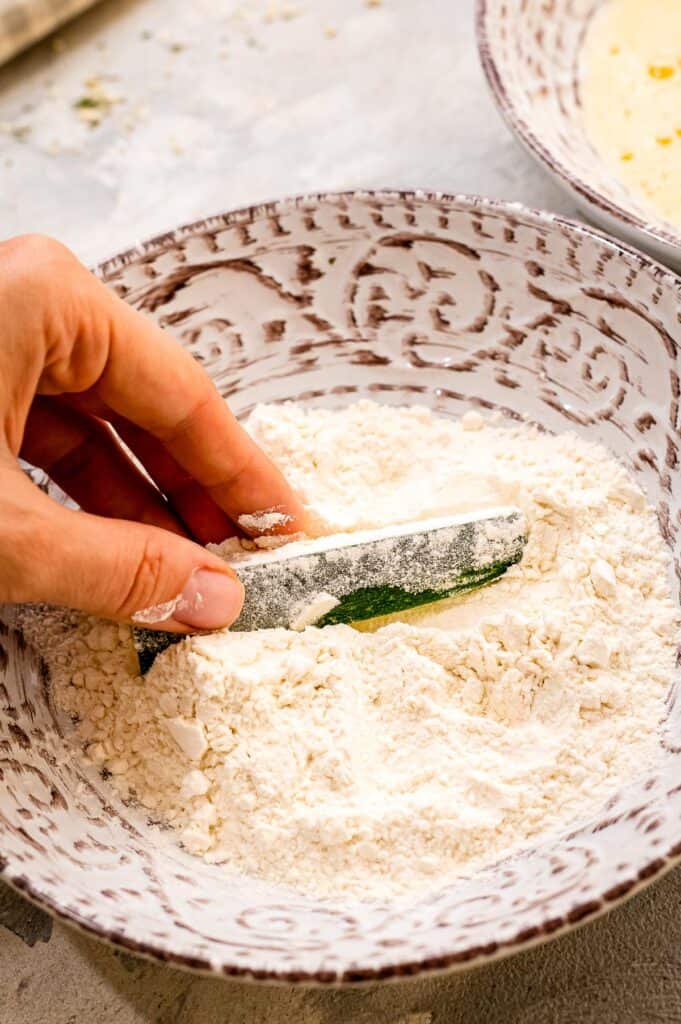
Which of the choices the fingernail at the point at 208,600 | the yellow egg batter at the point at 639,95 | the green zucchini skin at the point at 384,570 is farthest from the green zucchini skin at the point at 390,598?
the yellow egg batter at the point at 639,95

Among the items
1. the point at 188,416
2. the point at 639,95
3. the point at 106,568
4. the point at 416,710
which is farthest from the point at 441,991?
the point at 639,95

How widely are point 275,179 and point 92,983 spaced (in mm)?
1194

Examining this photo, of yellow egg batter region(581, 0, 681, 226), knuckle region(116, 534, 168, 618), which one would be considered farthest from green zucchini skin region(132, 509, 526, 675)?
yellow egg batter region(581, 0, 681, 226)

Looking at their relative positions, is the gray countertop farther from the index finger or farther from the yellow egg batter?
the index finger

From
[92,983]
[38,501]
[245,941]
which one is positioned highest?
[38,501]

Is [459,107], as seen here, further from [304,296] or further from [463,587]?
[463,587]

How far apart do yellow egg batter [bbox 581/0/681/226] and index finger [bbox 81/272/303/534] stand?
650 millimetres

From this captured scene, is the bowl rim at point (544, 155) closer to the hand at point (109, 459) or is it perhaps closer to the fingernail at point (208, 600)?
the hand at point (109, 459)

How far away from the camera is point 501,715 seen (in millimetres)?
954

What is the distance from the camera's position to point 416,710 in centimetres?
95

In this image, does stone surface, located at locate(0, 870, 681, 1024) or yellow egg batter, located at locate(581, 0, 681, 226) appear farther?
yellow egg batter, located at locate(581, 0, 681, 226)

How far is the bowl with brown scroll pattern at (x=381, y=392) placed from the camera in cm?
77

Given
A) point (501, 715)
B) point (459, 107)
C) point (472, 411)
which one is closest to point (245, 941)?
point (501, 715)

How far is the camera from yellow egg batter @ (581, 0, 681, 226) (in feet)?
4.55
